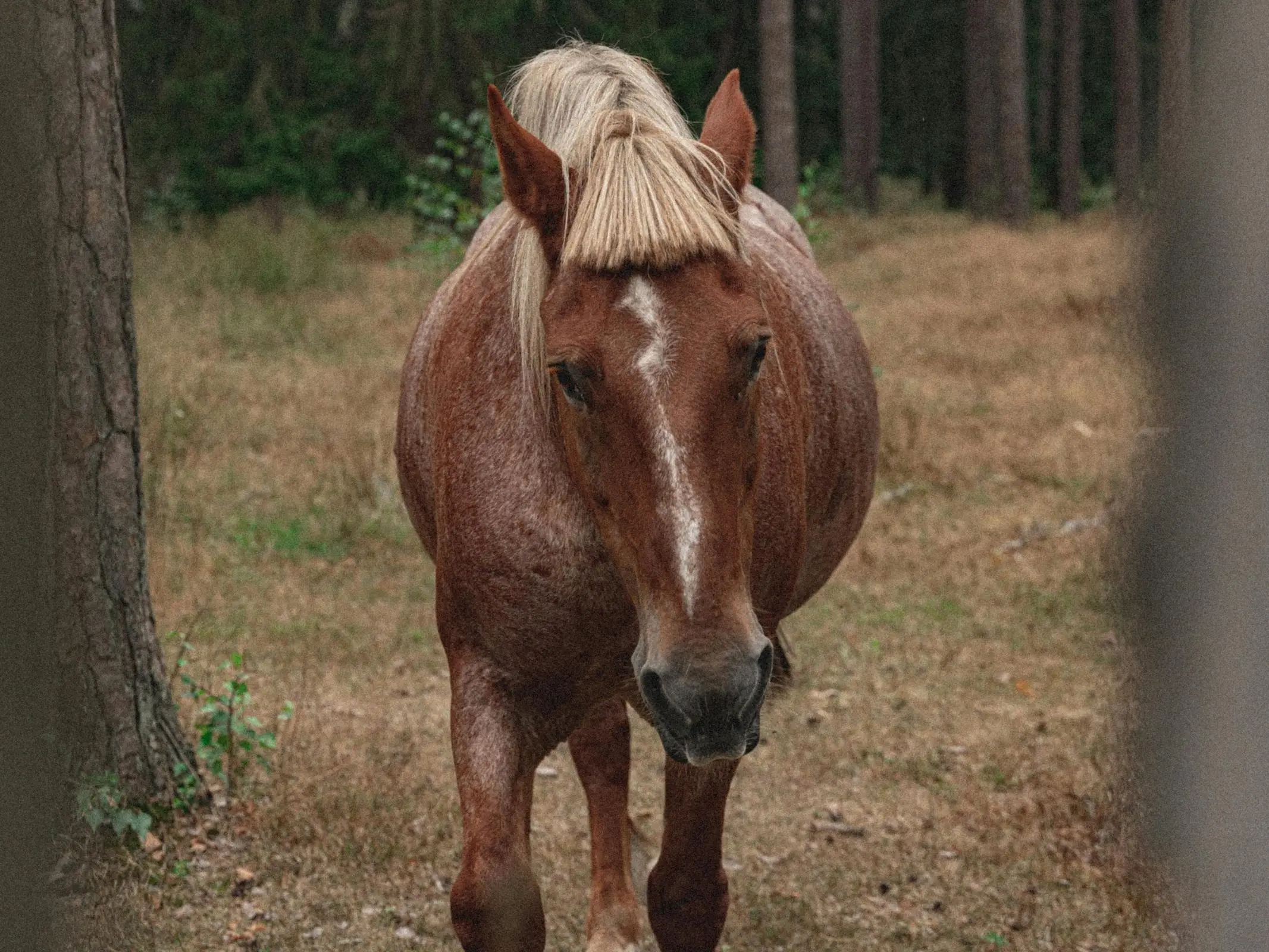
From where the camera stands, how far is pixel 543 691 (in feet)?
10.7

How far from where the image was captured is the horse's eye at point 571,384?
8.71 feet

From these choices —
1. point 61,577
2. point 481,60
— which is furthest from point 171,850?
point 481,60

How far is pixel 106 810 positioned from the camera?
426cm

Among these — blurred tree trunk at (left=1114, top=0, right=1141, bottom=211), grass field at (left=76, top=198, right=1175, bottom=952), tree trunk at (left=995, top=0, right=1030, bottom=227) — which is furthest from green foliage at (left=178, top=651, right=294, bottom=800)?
blurred tree trunk at (left=1114, top=0, right=1141, bottom=211)

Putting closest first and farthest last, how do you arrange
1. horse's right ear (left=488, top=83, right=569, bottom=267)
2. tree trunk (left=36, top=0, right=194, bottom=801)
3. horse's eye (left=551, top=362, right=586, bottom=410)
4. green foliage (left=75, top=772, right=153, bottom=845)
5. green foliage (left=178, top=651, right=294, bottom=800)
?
horse's eye (left=551, top=362, right=586, bottom=410), horse's right ear (left=488, top=83, right=569, bottom=267), tree trunk (left=36, top=0, right=194, bottom=801), green foliage (left=75, top=772, right=153, bottom=845), green foliage (left=178, top=651, right=294, bottom=800)

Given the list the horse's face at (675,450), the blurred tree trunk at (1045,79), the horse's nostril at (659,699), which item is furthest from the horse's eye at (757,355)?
the blurred tree trunk at (1045,79)

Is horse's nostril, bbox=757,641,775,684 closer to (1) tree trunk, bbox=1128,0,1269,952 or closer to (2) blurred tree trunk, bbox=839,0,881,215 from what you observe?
(1) tree trunk, bbox=1128,0,1269,952

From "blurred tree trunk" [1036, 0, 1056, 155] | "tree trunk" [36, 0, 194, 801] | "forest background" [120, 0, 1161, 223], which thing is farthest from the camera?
"blurred tree trunk" [1036, 0, 1056, 155]

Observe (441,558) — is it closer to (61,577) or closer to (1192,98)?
(61,577)

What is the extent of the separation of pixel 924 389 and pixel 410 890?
330 inches

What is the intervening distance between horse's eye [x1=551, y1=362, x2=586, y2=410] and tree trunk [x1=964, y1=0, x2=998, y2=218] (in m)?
25.3

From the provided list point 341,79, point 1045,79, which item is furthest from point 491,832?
point 1045,79

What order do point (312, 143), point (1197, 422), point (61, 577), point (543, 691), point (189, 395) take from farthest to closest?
point (312, 143) < point (189, 395) < point (61, 577) < point (543, 691) < point (1197, 422)

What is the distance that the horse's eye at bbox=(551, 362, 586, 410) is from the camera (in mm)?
2654
